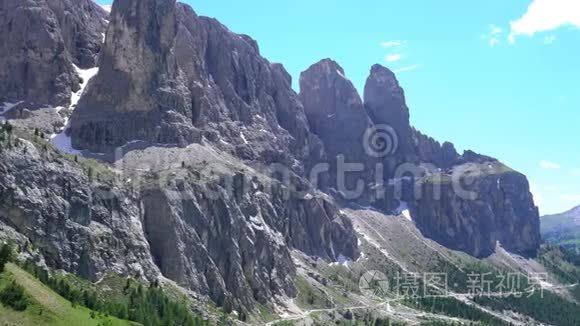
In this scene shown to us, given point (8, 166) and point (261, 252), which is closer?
point (8, 166)

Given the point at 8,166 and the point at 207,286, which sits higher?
the point at 8,166

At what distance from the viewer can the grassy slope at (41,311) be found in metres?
80.2

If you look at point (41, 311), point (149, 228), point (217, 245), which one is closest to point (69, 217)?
point (149, 228)

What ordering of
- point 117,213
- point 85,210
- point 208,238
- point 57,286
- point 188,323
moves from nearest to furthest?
point 57,286 < point 188,323 < point 85,210 < point 117,213 < point 208,238

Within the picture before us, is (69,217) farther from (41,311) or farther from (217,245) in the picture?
(41,311)

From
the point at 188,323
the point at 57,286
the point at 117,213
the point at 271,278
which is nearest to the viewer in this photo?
the point at 57,286

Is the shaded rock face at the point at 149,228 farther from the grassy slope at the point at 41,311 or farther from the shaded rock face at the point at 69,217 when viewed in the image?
the grassy slope at the point at 41,311

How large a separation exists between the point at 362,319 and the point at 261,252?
39044mm

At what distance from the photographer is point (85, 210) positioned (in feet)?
477

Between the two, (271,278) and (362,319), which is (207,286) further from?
(362,319)

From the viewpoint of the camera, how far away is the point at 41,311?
8394cm

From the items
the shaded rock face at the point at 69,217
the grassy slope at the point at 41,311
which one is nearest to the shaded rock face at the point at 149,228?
the shaded rock face at the point at 69,217

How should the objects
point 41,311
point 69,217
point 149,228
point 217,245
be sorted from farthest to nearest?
point 217,245 < point 149,228 < point 69,217 < point 41,311

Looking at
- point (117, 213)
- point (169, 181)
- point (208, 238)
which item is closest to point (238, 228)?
point (208, 238)
